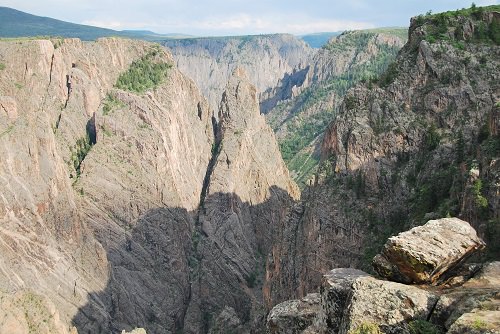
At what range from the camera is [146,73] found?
118m

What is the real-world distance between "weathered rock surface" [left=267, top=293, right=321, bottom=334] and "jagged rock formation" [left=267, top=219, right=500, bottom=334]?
9.91 feet

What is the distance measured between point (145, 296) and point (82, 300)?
42.0 ft

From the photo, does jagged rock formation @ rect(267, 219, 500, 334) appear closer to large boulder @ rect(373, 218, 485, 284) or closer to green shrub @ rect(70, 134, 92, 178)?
large boulder @ rect(373, 218, 485, 284)

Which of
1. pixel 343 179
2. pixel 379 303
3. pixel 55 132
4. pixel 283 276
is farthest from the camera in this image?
pixel 55 132

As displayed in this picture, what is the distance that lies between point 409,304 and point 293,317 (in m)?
9.10

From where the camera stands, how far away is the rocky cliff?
84562 mm

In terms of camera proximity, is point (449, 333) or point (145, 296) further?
point (145, 296)

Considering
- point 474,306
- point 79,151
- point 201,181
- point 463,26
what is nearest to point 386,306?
point 474,306

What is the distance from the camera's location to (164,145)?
354ft

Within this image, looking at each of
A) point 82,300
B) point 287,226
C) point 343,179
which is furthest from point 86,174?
point 343,179

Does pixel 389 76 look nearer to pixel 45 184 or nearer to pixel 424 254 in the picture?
pixel 424 254

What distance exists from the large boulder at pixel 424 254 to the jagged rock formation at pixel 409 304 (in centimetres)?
11

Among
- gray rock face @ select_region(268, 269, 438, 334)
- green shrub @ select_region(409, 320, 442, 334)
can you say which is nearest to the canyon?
gray rock face @ select_region(268, 269, 438, 334)

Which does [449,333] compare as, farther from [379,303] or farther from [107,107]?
[107,107]
